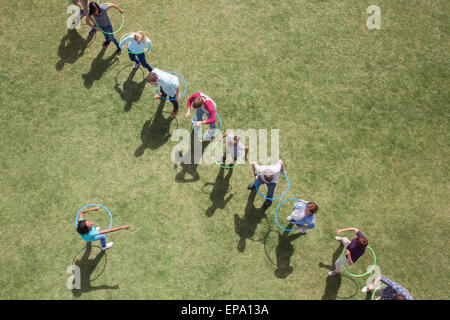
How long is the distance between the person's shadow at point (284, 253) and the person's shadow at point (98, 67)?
29.5 ft

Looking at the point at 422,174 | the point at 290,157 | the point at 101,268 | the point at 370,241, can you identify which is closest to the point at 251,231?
the point at 290,157

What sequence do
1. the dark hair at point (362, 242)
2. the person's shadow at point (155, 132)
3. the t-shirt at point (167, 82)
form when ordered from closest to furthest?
the dark hair at point (362, 242), the t-shirt at point (167, 82), the person's shadow at point (155, 132)

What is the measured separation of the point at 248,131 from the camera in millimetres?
11266

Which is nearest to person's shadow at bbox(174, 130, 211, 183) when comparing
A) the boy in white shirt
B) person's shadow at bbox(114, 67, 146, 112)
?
the boy in white shirt

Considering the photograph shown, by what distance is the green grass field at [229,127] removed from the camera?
9.75 metres

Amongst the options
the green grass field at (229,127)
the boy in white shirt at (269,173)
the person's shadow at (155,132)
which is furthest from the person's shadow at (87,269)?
the boy in white shirt at (269,173)

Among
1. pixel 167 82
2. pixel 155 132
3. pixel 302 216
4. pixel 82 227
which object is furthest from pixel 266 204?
pixel 82 227

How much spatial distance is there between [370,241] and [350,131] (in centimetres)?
392

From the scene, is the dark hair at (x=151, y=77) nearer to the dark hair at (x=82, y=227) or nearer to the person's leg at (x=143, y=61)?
the person's leg at (x=143, y=61)

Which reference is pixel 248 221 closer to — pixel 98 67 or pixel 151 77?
pixel 151 77

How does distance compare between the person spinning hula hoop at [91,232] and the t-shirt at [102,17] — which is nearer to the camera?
the person spinning hula hoop at [91,232]

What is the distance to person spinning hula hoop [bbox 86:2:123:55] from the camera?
10797 millimetres

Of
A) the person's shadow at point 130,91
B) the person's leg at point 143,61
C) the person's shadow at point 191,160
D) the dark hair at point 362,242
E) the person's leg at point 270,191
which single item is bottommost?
the dark hair at point 362,242

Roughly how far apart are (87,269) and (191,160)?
4795 millimetres
